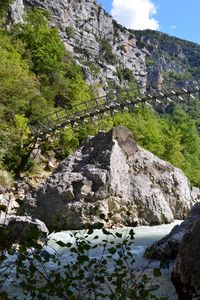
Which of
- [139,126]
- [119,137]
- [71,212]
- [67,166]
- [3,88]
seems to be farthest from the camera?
[139,126]

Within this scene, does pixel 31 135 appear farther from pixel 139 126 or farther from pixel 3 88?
pixel 139 126

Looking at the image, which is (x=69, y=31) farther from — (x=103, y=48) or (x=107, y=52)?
(x=107, y=52)

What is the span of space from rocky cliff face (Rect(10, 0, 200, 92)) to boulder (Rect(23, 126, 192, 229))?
3644cm

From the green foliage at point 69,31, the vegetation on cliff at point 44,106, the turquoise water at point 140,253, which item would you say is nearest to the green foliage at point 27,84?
the vegetation on cliff at point 44,106

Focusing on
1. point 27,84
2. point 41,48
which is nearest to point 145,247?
point 27,84

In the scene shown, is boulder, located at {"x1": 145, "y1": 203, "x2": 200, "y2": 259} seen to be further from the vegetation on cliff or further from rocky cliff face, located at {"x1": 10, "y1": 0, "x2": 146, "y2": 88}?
rocky cliff face, located at {"x1": 10, "y1": 0, "x2": 146, "y2": 88}

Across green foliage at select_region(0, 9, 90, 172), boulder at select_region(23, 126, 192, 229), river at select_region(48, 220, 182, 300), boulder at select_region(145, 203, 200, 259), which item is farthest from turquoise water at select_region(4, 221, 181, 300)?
green foliage at select_region(0, 9, 90, 172)

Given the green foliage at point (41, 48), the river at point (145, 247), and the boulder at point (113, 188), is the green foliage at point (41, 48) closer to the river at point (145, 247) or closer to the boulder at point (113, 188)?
the boulder at point (113, 188)

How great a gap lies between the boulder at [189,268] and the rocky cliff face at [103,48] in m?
47.9

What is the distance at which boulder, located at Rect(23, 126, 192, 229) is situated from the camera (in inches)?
631

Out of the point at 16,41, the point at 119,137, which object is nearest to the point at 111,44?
the point at 16,41

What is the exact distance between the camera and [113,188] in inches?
669

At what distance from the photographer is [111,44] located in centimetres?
9200

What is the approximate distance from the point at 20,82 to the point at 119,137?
1066cm
